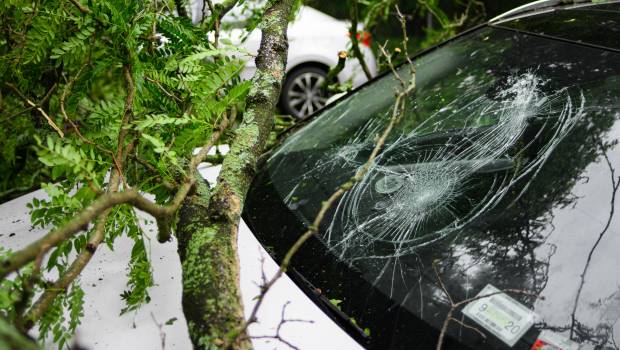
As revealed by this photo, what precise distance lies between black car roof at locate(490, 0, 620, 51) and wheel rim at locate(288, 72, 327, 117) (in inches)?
130

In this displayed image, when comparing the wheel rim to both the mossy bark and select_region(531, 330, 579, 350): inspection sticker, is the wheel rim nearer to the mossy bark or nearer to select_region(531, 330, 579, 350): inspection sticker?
the mossy bark

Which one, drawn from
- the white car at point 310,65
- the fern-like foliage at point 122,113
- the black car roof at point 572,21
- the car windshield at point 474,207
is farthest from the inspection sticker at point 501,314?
the white car at point 310,65

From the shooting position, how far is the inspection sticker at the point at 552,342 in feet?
4.58

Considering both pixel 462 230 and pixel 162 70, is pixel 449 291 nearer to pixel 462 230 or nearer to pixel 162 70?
pixel 462 230

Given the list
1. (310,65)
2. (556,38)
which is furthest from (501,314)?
(310,65)

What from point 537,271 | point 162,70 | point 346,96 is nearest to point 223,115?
point 162,70

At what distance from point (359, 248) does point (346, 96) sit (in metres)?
0.98

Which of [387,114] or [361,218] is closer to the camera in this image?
[361,218]

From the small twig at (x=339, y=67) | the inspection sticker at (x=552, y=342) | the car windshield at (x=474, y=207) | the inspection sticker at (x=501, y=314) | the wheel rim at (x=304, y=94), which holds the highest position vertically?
the wheel rim at (x=304, y=94)

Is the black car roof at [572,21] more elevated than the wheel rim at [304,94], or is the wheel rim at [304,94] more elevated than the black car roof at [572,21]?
the wheel rim at [304,94]

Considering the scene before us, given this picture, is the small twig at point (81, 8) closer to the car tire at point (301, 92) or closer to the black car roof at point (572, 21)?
the black car roof at point (572, 21)

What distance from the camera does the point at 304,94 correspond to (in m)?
5.93

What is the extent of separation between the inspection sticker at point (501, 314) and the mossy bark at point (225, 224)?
1.80 ft

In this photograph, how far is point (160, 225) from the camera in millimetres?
1507
